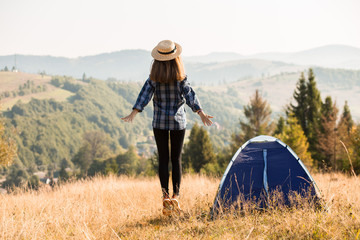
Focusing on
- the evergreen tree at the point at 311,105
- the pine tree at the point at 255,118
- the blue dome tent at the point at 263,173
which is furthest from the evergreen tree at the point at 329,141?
the blue dome tent at the point at 263,173

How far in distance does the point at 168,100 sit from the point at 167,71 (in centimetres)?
40

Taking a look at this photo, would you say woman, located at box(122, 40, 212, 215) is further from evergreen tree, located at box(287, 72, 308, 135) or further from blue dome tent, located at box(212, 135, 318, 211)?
evergreen tree, located at box(287, 72, 308, 135)

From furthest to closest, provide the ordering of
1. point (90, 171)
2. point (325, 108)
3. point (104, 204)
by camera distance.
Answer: point (90, 171), point (325, 108), point (104, 204)

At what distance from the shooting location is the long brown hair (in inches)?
172

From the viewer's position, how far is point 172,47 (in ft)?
14.4

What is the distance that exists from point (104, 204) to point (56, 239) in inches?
80.6

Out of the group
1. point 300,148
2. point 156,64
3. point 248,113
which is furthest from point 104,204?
point 248,113

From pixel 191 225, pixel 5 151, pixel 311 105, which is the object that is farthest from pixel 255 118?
pixel 191 225

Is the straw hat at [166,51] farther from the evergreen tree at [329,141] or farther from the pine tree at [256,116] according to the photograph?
the pine tree at [256,116]

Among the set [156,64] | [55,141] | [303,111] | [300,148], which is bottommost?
[55,141]

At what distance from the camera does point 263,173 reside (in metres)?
4.93

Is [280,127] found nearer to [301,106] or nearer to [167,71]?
[301,106]

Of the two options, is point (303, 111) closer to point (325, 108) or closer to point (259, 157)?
point (325, 108)

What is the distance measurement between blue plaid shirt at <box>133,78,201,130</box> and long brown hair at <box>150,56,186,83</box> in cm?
10
